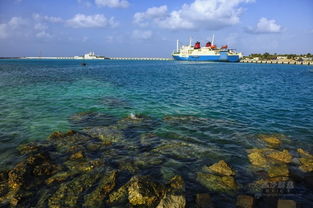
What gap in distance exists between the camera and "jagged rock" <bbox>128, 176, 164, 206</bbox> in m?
5.91

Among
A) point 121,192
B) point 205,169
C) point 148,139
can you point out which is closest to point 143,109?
point 148,139

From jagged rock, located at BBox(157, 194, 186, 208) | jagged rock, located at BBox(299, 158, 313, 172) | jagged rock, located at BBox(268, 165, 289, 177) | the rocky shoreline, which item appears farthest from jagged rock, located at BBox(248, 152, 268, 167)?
jagged rock, located at BBox(157, 194, 186, 208)

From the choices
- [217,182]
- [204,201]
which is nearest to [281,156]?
[217,182]

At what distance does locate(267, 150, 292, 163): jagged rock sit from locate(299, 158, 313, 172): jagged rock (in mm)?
450

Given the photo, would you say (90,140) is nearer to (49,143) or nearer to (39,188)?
(49,143)

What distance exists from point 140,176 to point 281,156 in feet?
20.7

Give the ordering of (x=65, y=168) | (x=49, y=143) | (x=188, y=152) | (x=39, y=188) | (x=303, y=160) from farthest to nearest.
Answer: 1. (x=49, y=143)
2. (x=188, y=152)
3. (x=303, y=160)
4. (x=65, y=168)
5. (x=39, y=188)

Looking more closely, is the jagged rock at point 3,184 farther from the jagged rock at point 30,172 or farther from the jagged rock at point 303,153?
the jagged rock at point 303,153

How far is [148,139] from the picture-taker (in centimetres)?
1081

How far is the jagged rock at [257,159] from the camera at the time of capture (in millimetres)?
8352

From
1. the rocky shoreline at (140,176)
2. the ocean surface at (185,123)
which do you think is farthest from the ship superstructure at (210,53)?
the rocky shoreline at (140,176)

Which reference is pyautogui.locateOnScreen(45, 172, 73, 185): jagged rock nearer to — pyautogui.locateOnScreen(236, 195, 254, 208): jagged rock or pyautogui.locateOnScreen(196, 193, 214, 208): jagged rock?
pyautogui.locateOnScreen(196, 193, 214, 208): jagged rock

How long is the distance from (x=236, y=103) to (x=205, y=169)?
Result: 533 inches

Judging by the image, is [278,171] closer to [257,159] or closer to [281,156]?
[257,159]
